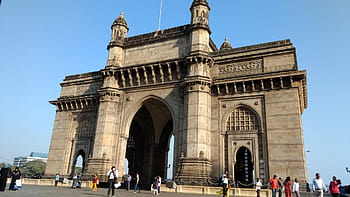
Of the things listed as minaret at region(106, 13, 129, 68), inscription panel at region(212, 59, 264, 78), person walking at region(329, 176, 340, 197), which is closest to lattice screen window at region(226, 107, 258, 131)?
inscription panel at region(212, 59, 264, 78)

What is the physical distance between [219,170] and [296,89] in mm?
8867

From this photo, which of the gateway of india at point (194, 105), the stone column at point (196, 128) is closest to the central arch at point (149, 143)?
the gateway of india at point (194, 105)

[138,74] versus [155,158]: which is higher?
[138,74]

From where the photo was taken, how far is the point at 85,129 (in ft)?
102

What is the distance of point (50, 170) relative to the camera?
3050cm

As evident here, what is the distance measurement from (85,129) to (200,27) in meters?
16.6

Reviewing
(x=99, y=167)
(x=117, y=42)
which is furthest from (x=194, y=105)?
(x=117, y=42)

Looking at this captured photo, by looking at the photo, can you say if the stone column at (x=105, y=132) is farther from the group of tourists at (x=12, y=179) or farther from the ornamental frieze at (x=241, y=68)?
the ornamental frieze at (x=241, y=68)

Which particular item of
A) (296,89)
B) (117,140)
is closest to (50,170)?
(117,140)

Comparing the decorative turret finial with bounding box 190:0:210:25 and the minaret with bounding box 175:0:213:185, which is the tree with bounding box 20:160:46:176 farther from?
the decorative turret finial with bounding box 190:0:210:25

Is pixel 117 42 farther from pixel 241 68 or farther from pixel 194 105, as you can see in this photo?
pixel 241 68

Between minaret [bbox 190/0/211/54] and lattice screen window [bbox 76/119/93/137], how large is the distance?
14.1 metres

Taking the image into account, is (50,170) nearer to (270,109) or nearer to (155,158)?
(155,158)

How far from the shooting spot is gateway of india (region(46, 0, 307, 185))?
22.0m
